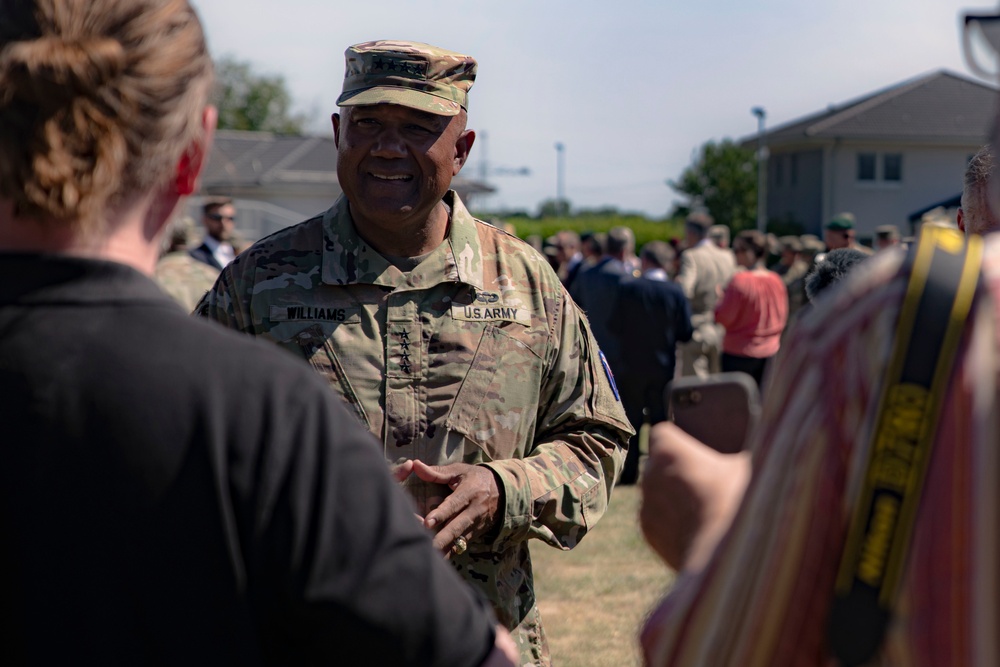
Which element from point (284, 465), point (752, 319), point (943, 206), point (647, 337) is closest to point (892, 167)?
point (943, 206)

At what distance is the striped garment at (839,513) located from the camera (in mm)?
1043

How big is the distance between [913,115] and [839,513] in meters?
43.5

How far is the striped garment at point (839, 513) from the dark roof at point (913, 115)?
4046 centimetres

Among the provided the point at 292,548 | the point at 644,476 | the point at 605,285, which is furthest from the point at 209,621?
the point at 605,285

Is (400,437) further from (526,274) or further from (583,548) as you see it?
(583,548)

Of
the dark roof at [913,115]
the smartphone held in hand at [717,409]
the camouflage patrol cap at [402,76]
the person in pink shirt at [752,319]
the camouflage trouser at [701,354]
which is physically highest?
the dark roof at [913,115]

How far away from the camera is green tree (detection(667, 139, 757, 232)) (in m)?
47.6

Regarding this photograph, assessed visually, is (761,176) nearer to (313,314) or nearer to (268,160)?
(268,160)

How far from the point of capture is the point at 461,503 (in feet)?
8.66

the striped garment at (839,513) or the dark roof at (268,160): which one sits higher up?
the dark roof at (268,160)

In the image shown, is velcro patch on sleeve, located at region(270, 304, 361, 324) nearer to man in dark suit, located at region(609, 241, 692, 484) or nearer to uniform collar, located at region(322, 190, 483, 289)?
uniform collar, located at region(322, 190, 483, 289)

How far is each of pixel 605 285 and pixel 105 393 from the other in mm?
8353

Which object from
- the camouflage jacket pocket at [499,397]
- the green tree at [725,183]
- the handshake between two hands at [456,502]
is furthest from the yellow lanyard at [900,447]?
the green tree at [725,183]

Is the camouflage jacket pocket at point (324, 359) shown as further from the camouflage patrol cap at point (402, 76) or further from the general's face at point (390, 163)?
the camouflage patrol cap at point (402, 76)
